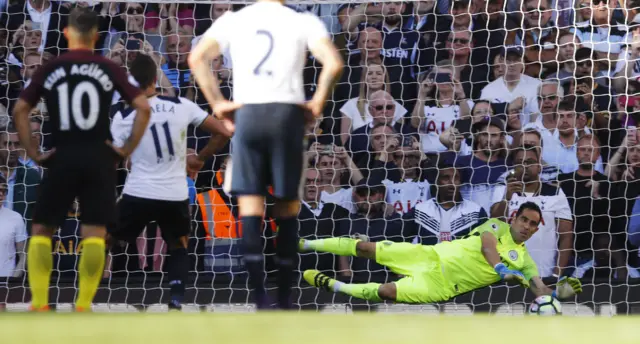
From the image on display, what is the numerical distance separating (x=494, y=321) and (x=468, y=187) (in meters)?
5.11

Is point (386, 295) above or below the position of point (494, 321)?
below

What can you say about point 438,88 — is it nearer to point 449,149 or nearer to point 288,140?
point 449,149

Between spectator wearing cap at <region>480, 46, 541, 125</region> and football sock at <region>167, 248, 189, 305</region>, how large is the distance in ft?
9.25

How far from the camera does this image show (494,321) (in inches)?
117

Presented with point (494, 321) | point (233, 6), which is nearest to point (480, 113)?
point (233, 6)

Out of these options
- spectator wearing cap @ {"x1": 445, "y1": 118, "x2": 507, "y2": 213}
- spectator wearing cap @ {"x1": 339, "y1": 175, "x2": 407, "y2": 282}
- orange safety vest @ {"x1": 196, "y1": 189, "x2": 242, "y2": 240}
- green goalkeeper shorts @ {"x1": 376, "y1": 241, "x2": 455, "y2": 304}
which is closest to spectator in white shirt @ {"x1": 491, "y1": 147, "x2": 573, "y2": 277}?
spectator wearing cap @ {"x1": 445, "y1": 118, "x2": 507, "y2": 213}

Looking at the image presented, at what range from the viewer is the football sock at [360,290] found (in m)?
7.68

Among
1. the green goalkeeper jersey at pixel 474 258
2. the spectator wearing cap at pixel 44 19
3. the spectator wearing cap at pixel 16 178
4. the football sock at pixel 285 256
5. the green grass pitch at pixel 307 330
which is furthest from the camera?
the spectator wearing cap at pixel 44 19

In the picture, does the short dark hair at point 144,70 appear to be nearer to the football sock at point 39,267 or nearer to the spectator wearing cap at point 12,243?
the football sock at point 39,267

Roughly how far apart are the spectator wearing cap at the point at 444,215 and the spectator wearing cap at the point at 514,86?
647 millimetres

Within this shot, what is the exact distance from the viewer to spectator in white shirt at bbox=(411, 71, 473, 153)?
8.16 metres

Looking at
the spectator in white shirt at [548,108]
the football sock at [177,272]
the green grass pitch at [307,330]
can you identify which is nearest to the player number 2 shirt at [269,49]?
the green grass pitch at [307,330]

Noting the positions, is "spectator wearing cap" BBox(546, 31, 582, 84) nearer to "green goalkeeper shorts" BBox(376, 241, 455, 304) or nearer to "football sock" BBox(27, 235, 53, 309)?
"green goalkeeper shorts" BBox(376, 241, 455, 304)

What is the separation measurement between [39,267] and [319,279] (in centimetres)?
317
